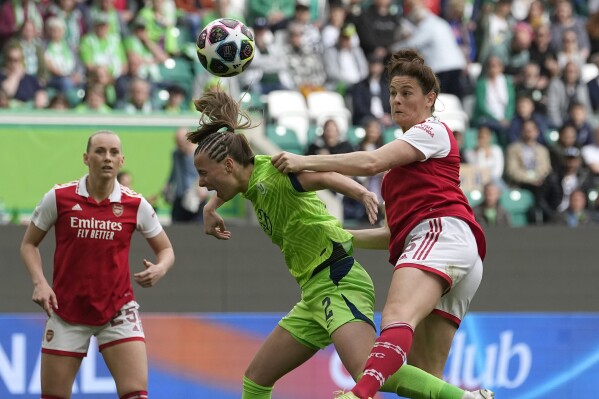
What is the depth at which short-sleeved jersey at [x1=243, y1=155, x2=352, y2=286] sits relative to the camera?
650 centimetres

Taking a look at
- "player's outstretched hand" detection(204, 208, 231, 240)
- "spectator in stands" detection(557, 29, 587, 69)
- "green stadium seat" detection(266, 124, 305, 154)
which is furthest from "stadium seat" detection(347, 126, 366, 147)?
"player's outstretched hand" detection(204, 208, 231, 240)

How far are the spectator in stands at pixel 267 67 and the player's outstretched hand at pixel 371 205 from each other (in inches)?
314

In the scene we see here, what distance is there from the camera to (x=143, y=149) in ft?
38.6

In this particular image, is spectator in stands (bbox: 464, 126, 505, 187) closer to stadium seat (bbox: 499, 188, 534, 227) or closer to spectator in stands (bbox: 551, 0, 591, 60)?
stadium seat (bbox: 499, 188, 534, 227)

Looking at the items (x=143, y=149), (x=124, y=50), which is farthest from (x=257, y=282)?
(x=124, y=50)

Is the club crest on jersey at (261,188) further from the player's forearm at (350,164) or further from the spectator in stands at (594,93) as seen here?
the spectator in stands at (594,93)

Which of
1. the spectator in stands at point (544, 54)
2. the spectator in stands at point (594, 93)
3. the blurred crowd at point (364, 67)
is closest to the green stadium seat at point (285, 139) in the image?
the blurred crowd at point (364, 67)

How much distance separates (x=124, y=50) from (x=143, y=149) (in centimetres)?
250

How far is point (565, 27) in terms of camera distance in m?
15.9

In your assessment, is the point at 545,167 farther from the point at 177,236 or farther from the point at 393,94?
the point at 393,94

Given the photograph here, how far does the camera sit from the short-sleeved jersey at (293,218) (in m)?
6.50

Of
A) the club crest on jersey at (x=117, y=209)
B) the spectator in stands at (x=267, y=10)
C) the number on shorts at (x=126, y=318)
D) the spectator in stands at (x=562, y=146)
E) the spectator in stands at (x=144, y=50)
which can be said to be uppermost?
the spectator in stands at (x=267, y=10)

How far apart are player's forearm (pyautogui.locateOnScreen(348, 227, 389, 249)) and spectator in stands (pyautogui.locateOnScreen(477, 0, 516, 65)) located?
8983 mm

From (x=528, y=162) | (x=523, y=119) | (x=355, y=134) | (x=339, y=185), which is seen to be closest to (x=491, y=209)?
(x=528, y=162)
